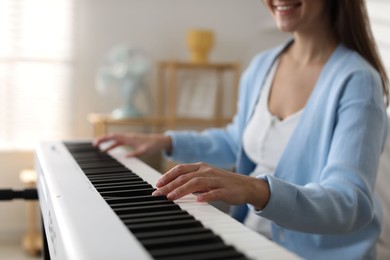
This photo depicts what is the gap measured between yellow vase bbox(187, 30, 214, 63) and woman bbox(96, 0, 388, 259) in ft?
5.58

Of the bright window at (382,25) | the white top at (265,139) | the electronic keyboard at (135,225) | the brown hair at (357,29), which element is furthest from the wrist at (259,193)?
the bright window at (382,25)

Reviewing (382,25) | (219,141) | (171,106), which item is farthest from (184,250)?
(171,106)

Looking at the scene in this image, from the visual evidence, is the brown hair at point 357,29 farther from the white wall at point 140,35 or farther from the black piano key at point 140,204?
the white wall at point 140,35

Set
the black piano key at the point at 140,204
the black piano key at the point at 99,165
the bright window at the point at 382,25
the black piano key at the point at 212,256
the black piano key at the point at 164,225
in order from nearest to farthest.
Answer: the black piano key at the point at 212,256 < the black piano key at the point at 164,225 < the black piano key at the point at 140,204 < the black piano key at the point at 99,165 < the bright window at the point at 382,25

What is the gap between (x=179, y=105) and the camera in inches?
143

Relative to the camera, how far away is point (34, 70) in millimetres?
3533

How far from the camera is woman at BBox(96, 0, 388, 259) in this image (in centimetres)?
102

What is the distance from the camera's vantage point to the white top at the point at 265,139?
A: 154cm

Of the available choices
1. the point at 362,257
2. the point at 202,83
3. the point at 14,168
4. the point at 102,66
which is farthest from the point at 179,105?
the point at 362,257

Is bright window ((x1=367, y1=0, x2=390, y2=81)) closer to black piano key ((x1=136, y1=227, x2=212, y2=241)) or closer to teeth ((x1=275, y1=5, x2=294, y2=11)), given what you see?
teeth ((x1=275, y1=5, x2=294, y2=11))

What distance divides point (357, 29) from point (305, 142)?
1.13 ft

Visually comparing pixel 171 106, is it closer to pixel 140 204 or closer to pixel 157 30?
pixel 157 30

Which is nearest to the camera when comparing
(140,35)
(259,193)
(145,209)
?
(145,209)

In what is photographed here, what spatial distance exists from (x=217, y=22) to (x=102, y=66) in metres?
0.87
